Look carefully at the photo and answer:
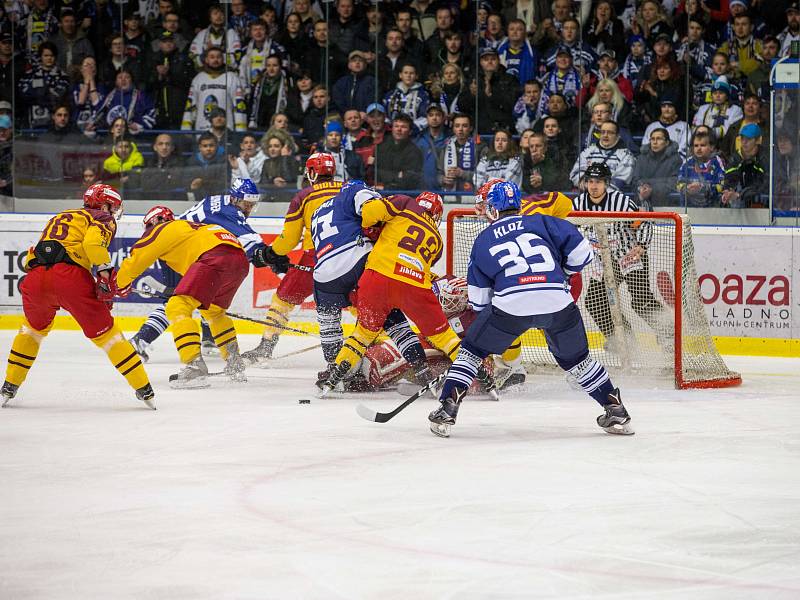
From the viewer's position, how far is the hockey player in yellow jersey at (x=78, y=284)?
542cm

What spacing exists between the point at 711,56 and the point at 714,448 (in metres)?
4.72

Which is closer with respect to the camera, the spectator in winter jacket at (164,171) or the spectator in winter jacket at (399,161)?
the spectator in winter jacket at (399,161)

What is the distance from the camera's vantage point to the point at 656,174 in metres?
8.62

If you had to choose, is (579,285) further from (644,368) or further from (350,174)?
(350,174)

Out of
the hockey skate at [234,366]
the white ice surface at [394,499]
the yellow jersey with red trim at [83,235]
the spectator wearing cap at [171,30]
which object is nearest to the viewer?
the white ice surface at [394,499]

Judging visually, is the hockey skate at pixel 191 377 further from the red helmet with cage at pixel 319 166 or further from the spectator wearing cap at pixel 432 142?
the spectator wearing cap at pixel 432 142

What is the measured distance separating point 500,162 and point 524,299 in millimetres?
4323

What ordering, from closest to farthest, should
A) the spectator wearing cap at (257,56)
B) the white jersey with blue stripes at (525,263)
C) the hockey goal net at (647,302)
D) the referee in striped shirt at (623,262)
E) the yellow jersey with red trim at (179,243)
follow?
the white jersey with blue stripes at (525,263) → the yellow jersey with red trim at (179,243) → the hockey goal net at (647,302) → the referee in striped shirt at (623,262) → the spectator wearing cap at (257,56)

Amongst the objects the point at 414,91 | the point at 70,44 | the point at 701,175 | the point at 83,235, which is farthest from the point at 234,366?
the point at 70,44

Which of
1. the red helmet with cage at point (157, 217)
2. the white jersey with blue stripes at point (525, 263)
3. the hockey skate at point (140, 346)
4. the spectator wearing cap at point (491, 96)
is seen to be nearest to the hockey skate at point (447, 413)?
the white jersey with blue stripes at point (525, 263)

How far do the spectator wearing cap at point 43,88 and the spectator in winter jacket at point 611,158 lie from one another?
4.22 metres

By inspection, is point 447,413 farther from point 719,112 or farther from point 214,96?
point 214,96

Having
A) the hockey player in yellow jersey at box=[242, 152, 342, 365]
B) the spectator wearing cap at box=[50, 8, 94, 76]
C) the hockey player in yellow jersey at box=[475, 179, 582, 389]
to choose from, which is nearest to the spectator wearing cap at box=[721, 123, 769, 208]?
the hockey player in yellow jersey at box=[475, 179, 582, 389]

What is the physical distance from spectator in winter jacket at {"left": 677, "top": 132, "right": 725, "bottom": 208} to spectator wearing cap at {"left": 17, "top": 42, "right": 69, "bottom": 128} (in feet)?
16.3
